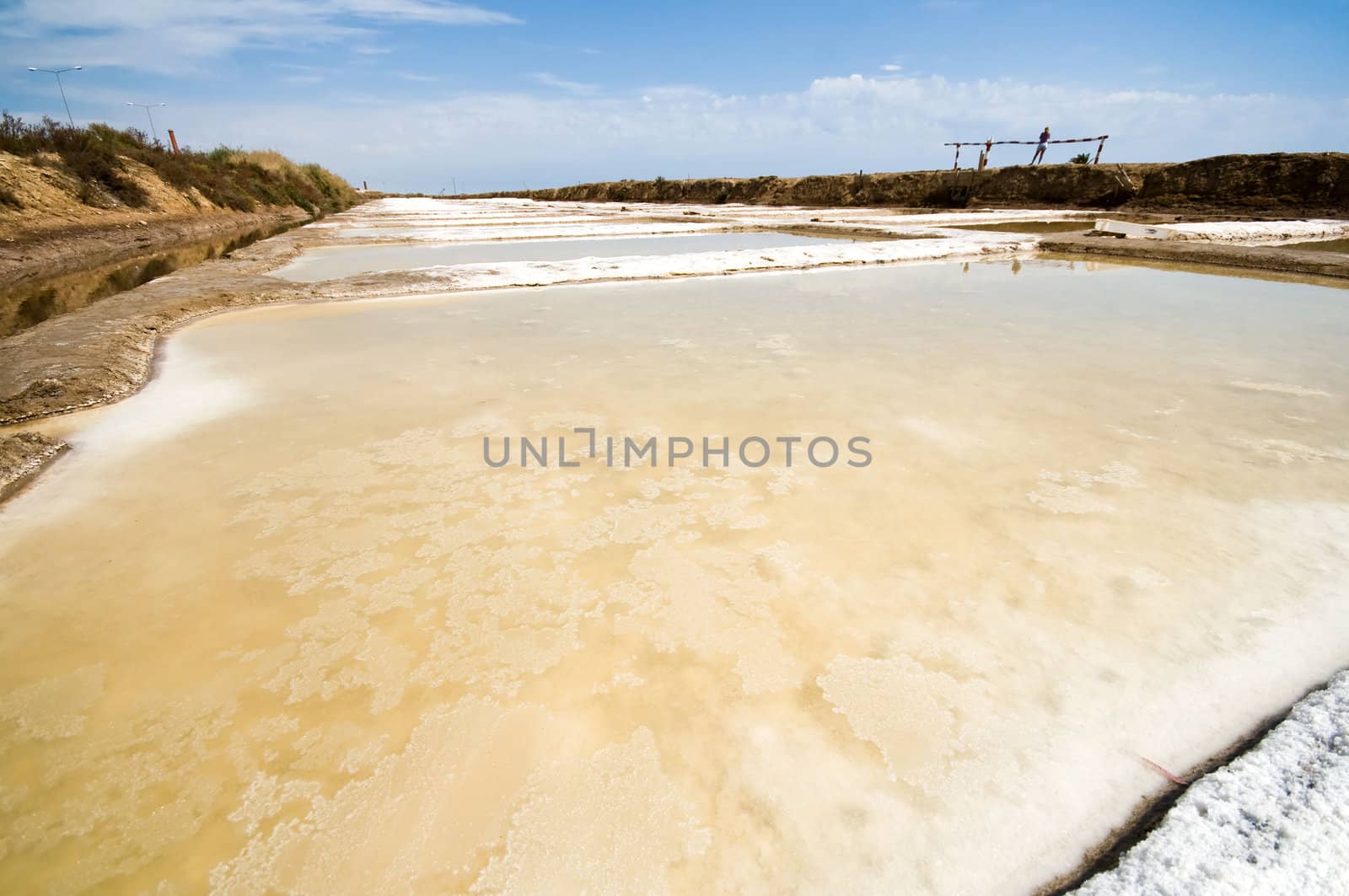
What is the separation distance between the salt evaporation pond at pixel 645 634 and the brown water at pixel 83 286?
464cm

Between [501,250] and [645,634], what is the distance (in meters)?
11.2

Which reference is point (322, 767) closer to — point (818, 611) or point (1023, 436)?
point (818, 611)

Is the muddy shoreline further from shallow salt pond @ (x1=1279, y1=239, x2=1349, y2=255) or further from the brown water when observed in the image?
shallow salt pond @ (x1=1279, y1=239, x2=1349, y2=255)

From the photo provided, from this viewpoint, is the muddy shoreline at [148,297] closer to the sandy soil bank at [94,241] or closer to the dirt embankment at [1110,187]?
the sandy soil bank at [94,241]

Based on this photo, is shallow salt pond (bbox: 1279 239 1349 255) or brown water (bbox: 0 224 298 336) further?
shallow salt pond (bbox: 1279 239 1349 255)

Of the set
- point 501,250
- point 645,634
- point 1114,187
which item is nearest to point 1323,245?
point 1114,187

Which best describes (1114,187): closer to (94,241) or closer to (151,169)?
(94,241)

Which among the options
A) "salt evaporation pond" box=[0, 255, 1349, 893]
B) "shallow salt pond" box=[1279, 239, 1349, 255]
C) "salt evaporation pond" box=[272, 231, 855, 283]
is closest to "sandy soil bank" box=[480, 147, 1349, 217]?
"shallow salt pond" box=[1279, 239, 1349, 255]

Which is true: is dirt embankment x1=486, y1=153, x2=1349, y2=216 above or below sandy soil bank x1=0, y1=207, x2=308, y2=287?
above

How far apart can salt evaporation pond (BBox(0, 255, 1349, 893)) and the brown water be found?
4644 mm

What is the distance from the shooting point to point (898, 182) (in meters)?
26.7

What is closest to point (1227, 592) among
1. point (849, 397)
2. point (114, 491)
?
point (849, 397)

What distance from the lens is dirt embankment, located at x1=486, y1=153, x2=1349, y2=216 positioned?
16516 millimetres

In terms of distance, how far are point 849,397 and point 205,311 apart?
6.59m
